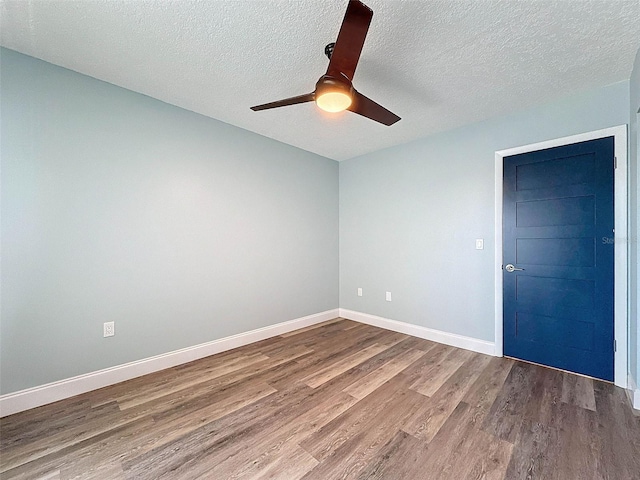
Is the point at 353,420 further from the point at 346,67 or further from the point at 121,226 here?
the point at 121,226

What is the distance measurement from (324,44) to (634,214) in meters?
2.72

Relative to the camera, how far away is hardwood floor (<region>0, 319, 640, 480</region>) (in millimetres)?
1457

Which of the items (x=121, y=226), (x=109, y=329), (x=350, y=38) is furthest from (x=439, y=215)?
A: (x=109, y=329)

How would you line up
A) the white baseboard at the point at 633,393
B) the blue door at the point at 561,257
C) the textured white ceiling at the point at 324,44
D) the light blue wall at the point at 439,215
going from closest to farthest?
the textured white ceiling at the point at 324,44, the white baseboard at the point at 633,393, the blue door at the point at 561,257, the light blue wall at the point at 439,215

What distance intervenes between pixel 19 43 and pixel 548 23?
11.3 feet

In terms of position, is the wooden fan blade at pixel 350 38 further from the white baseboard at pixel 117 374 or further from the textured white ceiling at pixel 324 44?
the white baseboard at pixel 117 374

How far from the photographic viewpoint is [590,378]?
2.37 m

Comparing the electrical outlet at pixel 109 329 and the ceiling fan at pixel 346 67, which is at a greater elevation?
the ceiling fan at pixel 346 67

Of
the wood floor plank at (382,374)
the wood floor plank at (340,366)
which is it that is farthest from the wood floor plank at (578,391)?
the wood floor plank at (340,366)

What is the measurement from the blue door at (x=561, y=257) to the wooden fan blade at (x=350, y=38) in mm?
2266

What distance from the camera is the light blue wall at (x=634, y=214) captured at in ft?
6.52

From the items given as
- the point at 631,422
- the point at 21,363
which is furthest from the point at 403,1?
the point at 21,363

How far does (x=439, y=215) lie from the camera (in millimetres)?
3309

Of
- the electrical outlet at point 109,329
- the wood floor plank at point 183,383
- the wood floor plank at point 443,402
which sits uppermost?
the electrical outlet at point 109,329
